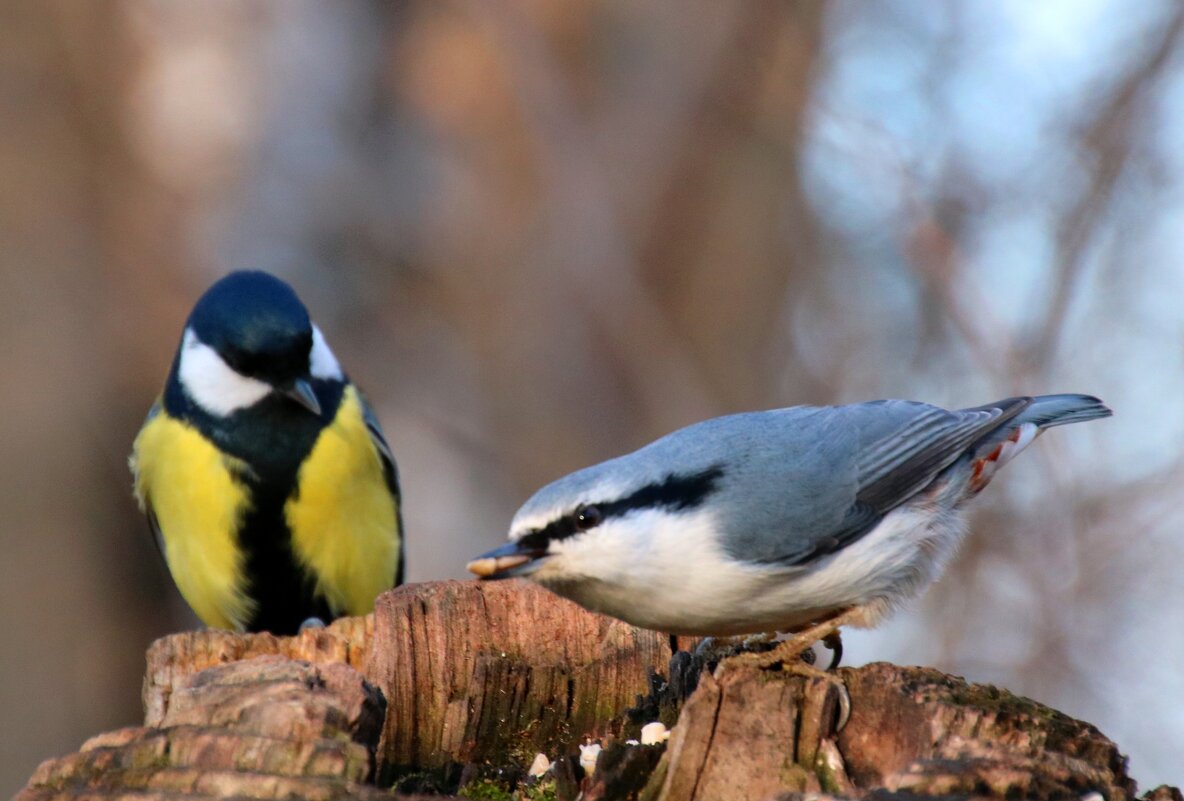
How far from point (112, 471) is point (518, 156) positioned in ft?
6.71

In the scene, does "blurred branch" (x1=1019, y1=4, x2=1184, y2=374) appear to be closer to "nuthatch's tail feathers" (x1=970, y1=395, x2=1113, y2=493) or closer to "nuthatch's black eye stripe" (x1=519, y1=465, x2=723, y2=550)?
"nuthatch's tail feathers" (x1=970, y1=395, x2=1113, y2=493)

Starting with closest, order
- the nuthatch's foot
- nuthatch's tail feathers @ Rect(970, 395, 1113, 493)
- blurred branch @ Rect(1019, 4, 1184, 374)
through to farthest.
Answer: the nuthatch's foot < nuthatch's tail feathers @ Rect(970, 395, 1113, 493) < blurred branch @ Rect(1019, 4, 1184, 374)

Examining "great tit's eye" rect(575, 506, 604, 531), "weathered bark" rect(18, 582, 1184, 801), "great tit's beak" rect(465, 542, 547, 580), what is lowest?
"weathered bark" rect(18, 582, 1184, 801)

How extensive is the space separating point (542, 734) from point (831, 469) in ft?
2.32

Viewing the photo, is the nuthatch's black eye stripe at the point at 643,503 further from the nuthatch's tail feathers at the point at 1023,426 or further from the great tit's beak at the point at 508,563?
the nuthatch's tail feathers at the point at 1023,426

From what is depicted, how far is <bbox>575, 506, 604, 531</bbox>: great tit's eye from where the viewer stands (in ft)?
6.96

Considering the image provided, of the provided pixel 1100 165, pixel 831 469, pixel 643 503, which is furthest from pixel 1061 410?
pixel 1100 165

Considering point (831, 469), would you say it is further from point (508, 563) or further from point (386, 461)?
point (386, 461)

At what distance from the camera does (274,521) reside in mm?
3416

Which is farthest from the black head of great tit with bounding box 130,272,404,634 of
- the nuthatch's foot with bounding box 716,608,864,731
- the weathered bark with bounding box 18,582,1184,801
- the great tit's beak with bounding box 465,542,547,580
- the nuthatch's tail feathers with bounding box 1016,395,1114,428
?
the nuthatch's tail feathers with bounding box 1016,395,1114,428

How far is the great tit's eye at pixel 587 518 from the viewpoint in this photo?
2.12 metres

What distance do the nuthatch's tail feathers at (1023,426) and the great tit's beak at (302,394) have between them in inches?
61.6

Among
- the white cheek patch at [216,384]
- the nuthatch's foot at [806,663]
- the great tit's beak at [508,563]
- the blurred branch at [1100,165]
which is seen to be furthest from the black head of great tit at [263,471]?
the blurred branch at [1100,165]

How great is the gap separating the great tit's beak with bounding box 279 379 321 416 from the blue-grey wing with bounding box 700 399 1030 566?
1257 millimetres
